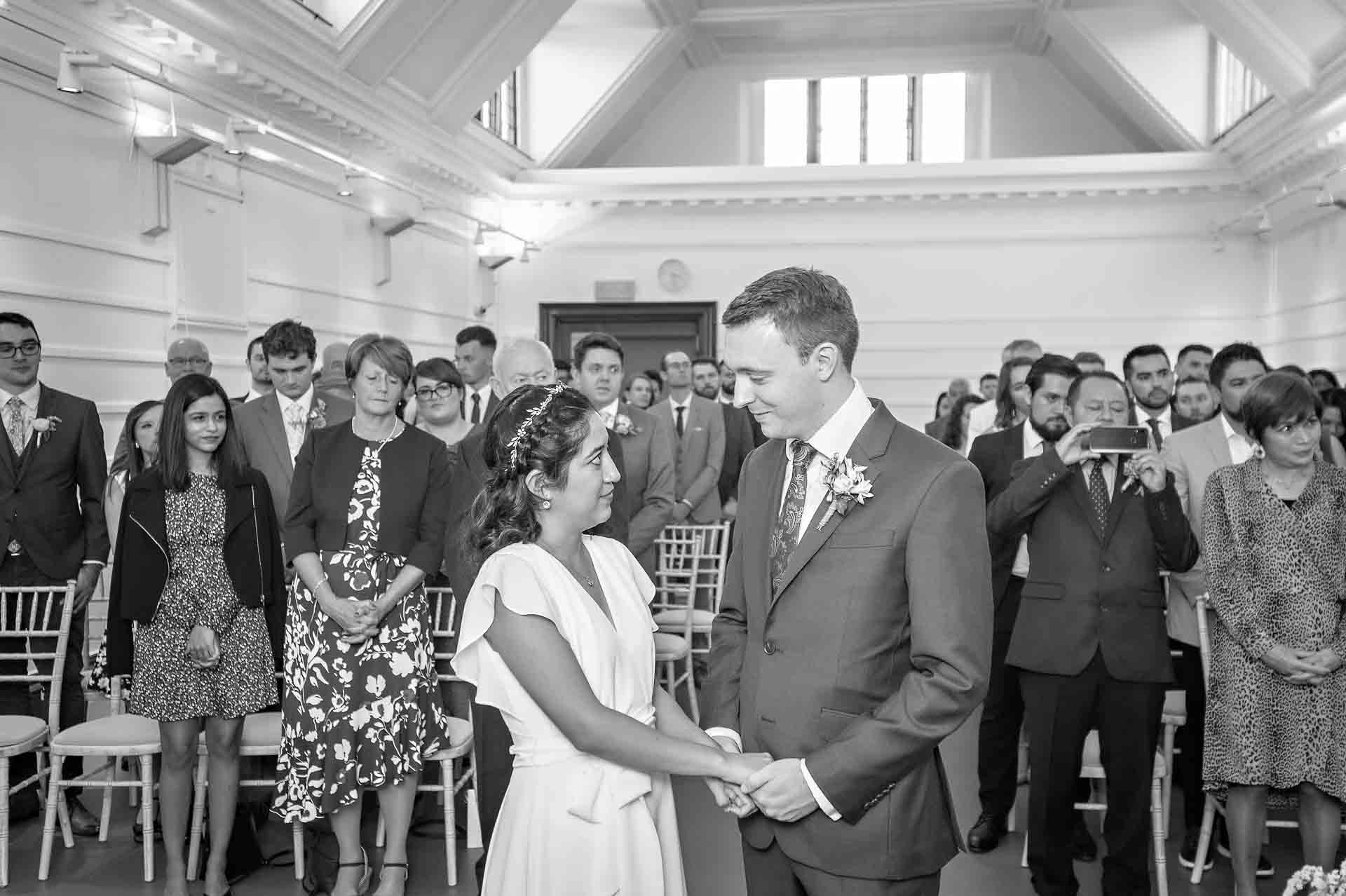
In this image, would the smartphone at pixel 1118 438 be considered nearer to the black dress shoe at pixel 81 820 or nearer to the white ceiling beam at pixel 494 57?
the black dress shoe at pixel 81 820

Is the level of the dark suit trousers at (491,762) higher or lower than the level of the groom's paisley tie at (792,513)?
lower

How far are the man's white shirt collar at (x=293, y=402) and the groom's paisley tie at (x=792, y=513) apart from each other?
3527mm

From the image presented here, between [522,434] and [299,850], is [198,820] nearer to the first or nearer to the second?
[299,850]

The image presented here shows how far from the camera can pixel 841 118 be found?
1393cm

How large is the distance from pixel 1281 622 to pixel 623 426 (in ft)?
8.67

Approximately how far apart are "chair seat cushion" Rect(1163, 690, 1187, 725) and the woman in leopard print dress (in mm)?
317

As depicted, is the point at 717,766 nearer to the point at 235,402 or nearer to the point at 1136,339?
the point at 235,402

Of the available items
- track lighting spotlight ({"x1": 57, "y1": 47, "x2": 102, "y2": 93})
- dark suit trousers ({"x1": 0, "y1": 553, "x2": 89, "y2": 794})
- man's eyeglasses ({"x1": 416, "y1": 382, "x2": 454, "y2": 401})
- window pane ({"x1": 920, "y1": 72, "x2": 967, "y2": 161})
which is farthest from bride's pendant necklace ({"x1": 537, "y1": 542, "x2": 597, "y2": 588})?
window pane ({"x1": 920, "y1": 72, "x2": 967, "y2": 161})

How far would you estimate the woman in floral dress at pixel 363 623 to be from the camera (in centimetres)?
367

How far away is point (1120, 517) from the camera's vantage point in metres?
3.46

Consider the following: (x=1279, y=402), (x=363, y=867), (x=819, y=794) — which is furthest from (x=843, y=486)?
(x=363, y=867)

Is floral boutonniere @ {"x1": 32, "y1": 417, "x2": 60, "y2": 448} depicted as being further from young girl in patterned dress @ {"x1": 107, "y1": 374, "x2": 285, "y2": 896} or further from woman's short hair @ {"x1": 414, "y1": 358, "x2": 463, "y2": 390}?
woman's short hair @ {"x1": 414, "y1": 358, "x2": 463, "y2": 390}

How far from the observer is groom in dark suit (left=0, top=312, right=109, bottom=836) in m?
4.73

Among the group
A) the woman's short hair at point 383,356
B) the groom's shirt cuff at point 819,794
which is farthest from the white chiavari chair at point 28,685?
the groom's shirt cuff at point 819,794
